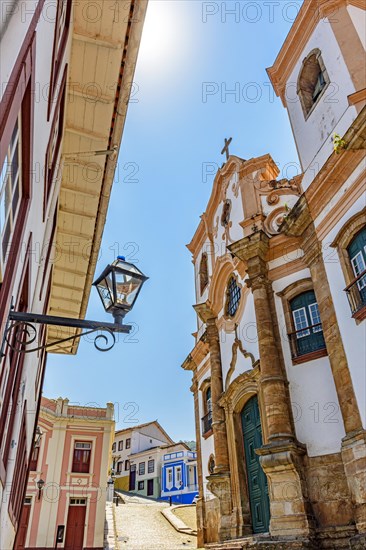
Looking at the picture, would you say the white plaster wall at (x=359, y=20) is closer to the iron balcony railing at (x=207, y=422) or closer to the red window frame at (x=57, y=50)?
the red window frame at (x=57, y=50)

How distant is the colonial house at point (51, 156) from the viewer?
8.93ft

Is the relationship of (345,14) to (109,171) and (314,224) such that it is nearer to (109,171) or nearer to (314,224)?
(314,224)

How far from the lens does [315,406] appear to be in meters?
10.4

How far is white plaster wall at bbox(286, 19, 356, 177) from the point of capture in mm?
11462

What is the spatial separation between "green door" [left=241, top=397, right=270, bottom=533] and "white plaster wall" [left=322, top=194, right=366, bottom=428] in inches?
154

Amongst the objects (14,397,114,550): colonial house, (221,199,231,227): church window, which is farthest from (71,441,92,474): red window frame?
(221,199,231,227): church window

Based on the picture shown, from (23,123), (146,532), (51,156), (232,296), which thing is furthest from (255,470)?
(146,532)

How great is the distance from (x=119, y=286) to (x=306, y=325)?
28.6 feet

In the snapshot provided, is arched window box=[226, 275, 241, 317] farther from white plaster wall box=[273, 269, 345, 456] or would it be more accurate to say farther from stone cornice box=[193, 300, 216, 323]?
white plaster wall box=[273, 269, 345, 456]

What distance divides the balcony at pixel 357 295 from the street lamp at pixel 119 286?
6.62 metres

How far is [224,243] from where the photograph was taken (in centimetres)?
1628

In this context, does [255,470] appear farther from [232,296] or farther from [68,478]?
[68,478]

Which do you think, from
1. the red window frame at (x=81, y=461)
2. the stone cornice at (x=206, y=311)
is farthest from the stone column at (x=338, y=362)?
the red window frame at (x=81, y=461)

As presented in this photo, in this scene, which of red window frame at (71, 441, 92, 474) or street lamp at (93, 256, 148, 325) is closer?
street lamp at (93, 256, 148, 325)
